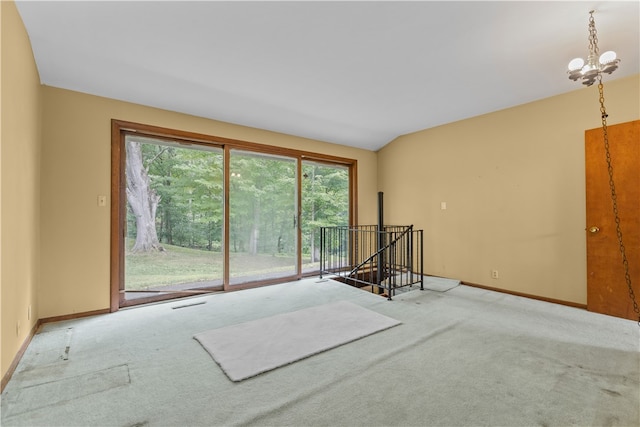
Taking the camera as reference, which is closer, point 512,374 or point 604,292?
point 512,374

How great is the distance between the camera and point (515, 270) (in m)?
3.78

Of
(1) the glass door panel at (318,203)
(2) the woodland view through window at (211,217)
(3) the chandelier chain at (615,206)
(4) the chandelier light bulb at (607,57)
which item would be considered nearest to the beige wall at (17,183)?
(2) the woodland view through window at (211,217)

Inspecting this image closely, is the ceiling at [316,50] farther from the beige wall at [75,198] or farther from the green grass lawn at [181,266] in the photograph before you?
the green grass lawn at [181,266]

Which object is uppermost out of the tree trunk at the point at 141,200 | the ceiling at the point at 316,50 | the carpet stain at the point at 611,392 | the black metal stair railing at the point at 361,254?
the ceiling at the point at 316,50

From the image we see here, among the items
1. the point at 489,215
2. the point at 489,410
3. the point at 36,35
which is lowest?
the point at 489,410

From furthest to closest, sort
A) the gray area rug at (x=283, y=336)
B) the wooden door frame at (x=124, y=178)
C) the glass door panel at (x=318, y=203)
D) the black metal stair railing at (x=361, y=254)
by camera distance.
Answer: the glass door panel at (x=318, y=203)
the black metal stair railing at (x=361, y=254)
the wooden door frame at (x=124, y=178)
the gray area rug at (x=283, y=336)

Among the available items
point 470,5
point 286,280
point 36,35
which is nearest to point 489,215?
point 470,5

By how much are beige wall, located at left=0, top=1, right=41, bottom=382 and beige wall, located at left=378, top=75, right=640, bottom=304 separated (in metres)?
5.11

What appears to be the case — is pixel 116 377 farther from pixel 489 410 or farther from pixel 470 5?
pixel 470 5

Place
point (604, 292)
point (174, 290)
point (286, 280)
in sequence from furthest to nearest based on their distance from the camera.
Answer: point (286, 280), point (174, 290), point (604, 292)

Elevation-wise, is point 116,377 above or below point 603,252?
below

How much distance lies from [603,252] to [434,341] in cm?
243

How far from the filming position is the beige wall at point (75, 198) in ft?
9.35

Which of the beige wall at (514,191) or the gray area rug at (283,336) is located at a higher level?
the beige wall at (514,191)
